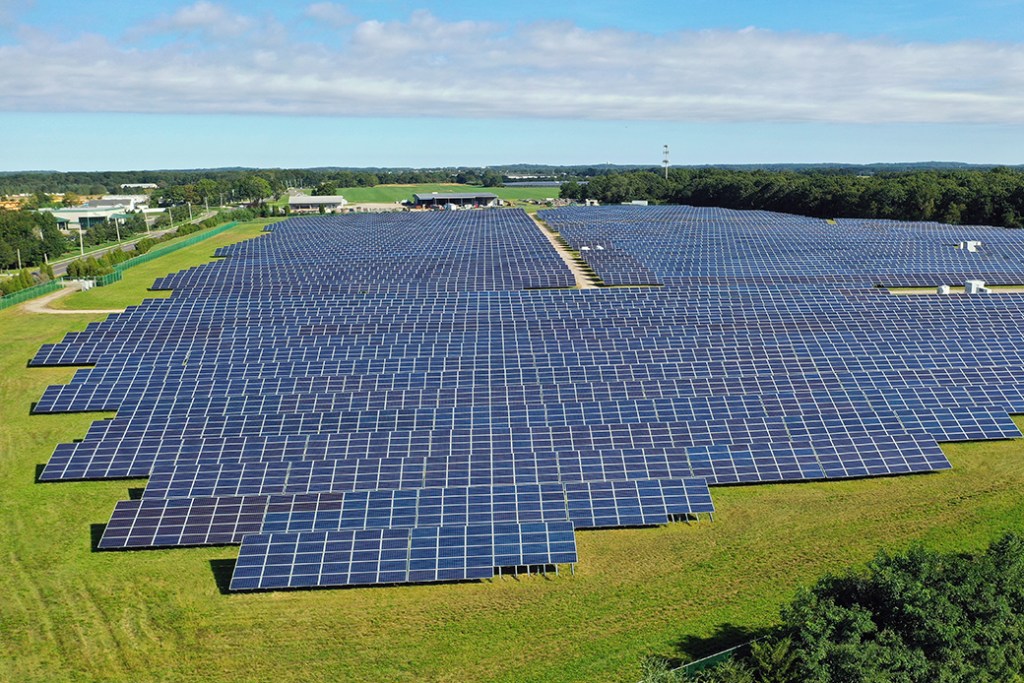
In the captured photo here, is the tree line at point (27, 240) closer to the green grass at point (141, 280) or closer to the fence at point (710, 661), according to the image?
the green grass at point (141, 280)

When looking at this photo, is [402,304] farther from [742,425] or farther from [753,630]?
[753,630]

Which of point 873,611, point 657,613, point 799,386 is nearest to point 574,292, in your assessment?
point 799,386

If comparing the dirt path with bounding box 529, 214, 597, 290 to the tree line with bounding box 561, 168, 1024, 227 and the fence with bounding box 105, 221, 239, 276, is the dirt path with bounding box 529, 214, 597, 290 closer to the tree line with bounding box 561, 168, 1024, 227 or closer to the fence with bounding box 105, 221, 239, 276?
the fence with bounding box 105, 221, 239, 276

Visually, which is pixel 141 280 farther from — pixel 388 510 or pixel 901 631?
pixel 901 631

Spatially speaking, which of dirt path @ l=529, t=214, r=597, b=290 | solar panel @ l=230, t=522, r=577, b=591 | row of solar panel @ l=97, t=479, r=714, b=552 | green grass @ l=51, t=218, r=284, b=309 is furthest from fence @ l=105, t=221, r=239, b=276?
solar panel @ l=230, t=522, r=577, b=591

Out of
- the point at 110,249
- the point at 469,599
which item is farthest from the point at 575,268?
the point at 110,249

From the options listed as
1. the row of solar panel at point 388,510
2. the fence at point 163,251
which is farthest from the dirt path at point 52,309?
the row of solar panel at point 388,510
